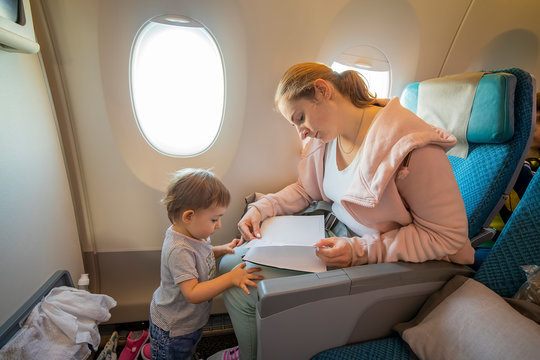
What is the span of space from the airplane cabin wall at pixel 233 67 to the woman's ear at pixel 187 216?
2.06ft

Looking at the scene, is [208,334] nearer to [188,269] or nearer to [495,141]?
[188,269]

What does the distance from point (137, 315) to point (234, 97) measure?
164 centimetres

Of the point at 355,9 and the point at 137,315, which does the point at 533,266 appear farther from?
the point at 137,315

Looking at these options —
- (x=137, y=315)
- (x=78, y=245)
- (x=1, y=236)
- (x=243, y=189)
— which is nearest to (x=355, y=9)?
(x=243, y=189)

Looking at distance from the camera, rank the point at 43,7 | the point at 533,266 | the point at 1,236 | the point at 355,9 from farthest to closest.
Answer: the point at 355,9, the point at 43,7, the point at 1,236, the point at 533,266

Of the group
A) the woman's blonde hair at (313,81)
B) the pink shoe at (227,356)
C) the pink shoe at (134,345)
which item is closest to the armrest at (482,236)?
the woman's blonde hair at (313,81)

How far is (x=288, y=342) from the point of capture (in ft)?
2.80

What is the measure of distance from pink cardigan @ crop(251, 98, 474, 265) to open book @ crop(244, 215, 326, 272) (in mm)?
170

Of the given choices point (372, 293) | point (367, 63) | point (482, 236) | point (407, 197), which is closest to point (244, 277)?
point (372, 293)

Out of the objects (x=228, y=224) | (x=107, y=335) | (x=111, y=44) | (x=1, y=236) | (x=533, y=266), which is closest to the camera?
(x=533, y=266)

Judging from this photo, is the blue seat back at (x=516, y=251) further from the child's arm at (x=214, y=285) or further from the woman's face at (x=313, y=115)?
the child's arm at (x=214, y=285)

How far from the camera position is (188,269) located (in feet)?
3.26

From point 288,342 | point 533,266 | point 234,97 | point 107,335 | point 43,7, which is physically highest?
point 43,7

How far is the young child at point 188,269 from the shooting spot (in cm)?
99
